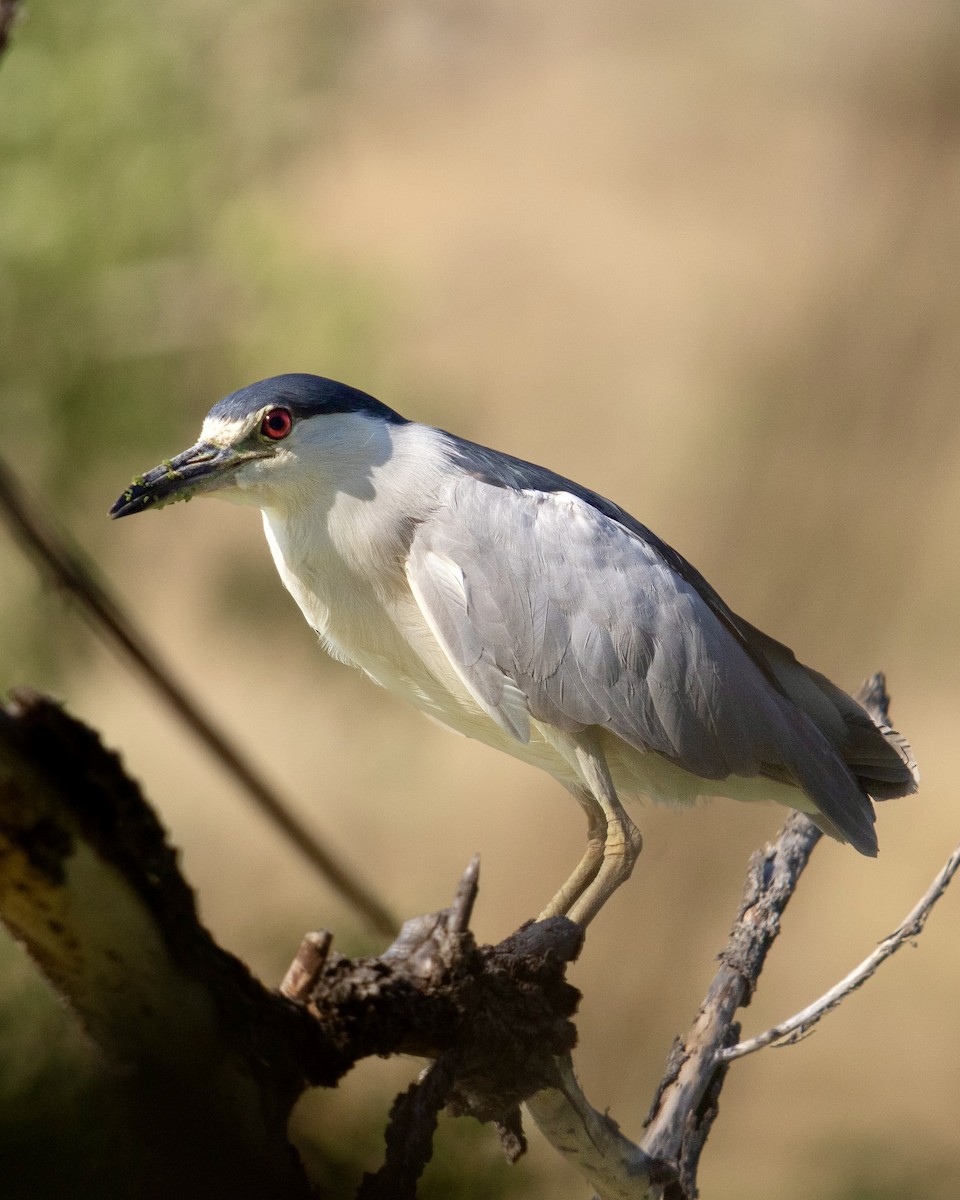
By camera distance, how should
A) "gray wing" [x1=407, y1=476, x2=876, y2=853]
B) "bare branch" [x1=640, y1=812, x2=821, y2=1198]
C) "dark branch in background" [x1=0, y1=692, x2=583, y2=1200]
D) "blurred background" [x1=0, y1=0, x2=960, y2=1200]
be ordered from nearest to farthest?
1. "dark branch in background" [x1=0, y1=692, x2=583, y2=1200]
2. "blurred background" [x1=0, y1=0, x2=960, y2=1200]
3. "bare branch" [x1=640, y1=812, x2=821, y2=1198]
4. "gray wing" [x1=407, y1=476, x2=876, y2=853]

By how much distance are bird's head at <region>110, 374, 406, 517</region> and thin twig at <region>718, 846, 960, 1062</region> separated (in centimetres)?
107

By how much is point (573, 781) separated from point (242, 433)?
88 cm

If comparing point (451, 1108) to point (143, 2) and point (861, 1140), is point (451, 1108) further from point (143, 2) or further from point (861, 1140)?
point (861, 1140)

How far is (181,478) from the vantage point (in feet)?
6.48

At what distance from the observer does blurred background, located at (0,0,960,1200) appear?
1703mm

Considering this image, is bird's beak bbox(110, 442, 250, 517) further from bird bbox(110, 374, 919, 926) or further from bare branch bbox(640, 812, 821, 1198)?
bare branch bbox(640, 812, 821, 1198)

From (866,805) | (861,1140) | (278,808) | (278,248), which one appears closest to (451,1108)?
(278,808)

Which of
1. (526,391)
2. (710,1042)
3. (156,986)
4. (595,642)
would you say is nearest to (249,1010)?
(156,986)

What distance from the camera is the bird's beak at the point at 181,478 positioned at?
194cm

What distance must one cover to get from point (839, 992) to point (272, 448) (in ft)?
3.92

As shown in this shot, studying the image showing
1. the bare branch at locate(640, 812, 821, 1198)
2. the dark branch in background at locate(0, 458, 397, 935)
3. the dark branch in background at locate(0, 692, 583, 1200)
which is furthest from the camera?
the bare branch at locate(640, 812, 821, 1198)

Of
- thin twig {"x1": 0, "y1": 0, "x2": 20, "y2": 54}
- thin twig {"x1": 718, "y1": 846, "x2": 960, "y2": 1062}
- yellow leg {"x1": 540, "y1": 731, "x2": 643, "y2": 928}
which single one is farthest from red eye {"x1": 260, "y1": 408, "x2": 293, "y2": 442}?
thin twig {"x1": 718, "y1": 846, "x2": 960, "y2": 1062}

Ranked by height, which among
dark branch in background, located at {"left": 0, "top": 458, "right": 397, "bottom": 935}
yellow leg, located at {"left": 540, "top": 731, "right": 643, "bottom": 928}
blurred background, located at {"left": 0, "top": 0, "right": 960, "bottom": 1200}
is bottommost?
dark branch in background, located at {"left": 0, "top": 458, "right": 397, "bottom": 935}

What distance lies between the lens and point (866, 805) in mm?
2254
